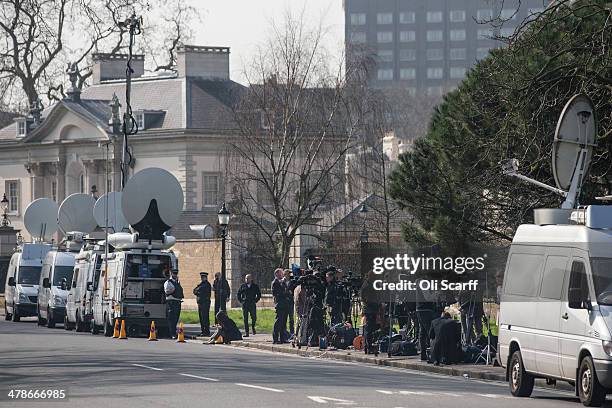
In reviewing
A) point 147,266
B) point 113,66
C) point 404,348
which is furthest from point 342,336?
point 113,66

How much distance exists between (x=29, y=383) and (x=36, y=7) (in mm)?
56556

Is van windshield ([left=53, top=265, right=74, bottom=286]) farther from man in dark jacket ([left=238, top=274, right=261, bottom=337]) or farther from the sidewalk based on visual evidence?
the sidewalk

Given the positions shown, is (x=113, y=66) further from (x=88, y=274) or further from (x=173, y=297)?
(x=173, y=297)

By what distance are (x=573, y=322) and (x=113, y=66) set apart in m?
71.3

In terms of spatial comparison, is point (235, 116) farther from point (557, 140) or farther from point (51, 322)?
point (557, 140)

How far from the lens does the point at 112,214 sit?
48.8 m

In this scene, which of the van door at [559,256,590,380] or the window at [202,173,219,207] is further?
the window at [202,173,219,207]

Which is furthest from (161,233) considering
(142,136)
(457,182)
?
(142,136)

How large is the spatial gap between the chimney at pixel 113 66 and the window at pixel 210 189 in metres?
8.92

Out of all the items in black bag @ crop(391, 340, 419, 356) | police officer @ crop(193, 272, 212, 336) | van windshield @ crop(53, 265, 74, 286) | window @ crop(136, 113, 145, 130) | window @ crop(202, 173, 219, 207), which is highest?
window @ crop(136, 113, 145, 130)

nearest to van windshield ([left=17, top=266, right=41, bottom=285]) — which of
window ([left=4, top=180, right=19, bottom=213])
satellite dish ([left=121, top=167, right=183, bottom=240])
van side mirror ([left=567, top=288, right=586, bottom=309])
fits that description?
satellite dish ([left=121, top=167, right=183, bottom=240])

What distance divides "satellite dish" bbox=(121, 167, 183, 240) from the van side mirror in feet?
74.8

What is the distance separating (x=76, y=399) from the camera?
19.8 meters

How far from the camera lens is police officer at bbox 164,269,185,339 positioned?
3997 cm
